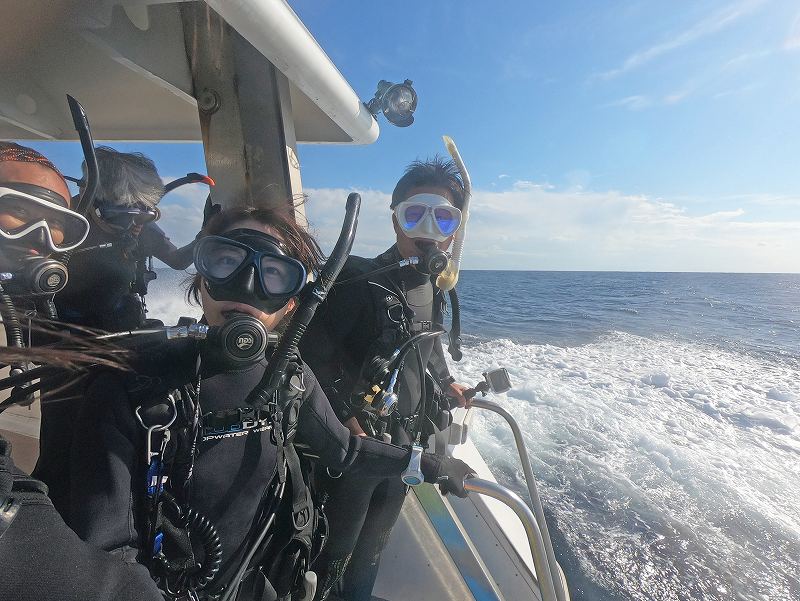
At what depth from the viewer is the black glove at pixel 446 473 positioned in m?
1.42

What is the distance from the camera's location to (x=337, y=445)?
136 cm

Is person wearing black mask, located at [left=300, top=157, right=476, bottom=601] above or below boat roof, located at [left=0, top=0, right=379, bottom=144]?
below

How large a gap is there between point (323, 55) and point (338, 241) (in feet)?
2.37

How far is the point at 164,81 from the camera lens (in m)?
1.88

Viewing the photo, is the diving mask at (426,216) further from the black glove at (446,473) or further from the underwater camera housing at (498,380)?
the black glove at (446,473)

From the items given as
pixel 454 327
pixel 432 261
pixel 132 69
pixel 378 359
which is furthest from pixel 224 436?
pixel 132 69

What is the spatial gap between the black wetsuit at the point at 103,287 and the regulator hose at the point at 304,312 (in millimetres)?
976

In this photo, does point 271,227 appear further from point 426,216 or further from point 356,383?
point 426,216

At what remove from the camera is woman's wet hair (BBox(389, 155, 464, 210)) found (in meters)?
2.18

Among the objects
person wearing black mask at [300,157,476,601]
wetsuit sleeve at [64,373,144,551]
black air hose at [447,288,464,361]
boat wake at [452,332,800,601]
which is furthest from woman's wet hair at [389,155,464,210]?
boat wake at [452,332,800,601]

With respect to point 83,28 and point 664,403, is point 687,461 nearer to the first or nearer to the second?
point 664,403

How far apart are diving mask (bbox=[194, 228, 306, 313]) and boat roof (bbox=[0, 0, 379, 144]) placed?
0.62 metres

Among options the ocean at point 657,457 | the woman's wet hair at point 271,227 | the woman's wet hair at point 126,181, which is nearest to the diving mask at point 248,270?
the woman's wet hair at point 271,227

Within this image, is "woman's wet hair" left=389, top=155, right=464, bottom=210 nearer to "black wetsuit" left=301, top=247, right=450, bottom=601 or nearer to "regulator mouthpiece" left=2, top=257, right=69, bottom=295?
"black wetsuit" left=301, top=247, right=450, bottom=601
